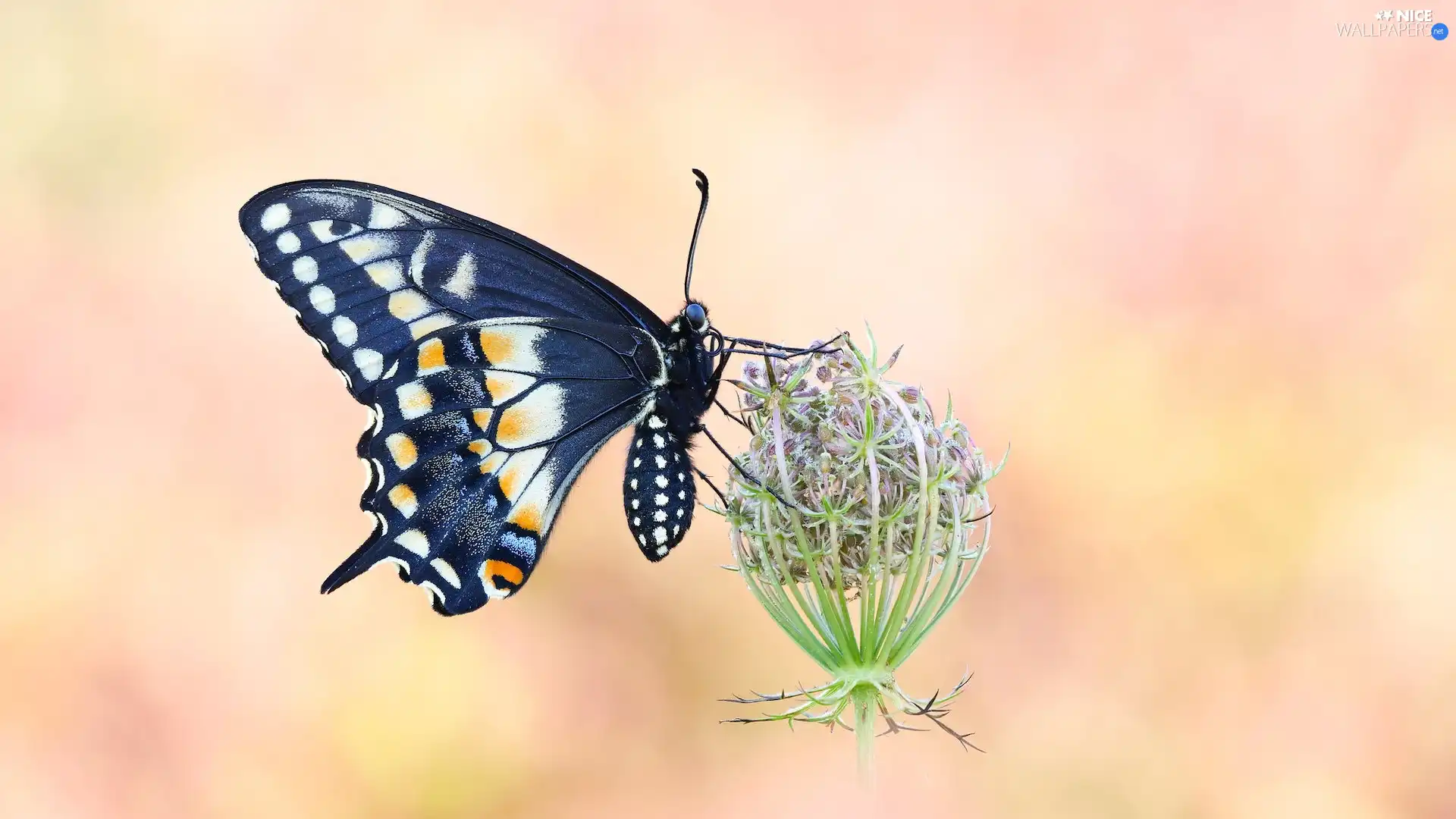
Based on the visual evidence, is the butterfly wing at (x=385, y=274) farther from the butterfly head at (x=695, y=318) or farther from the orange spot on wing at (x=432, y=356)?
the butterfly head at (x=695, y=318)

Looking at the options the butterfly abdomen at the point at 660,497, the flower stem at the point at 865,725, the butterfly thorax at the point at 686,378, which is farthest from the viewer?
the butterfly thorax at the point at 686,378

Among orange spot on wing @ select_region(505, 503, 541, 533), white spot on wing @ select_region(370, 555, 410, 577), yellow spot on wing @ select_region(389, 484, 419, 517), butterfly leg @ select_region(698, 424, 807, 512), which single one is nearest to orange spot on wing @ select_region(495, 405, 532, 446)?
orange spot on wing @ select_region(505, 503, 541, 533)

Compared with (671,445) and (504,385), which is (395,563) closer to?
(504,385)

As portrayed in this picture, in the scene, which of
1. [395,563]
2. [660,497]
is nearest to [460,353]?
[395,563]

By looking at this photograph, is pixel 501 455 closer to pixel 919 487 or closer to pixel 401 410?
pixel 401 410

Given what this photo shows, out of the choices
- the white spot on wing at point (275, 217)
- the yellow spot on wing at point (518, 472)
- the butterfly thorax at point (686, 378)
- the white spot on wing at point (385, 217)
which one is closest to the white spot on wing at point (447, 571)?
the yellow spot on wing at point (518, 472)

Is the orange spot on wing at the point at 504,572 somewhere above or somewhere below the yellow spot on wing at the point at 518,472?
below

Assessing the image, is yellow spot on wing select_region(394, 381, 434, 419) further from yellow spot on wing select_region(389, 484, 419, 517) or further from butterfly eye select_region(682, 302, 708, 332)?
butterfly eye select_region(682, 302, 708, 332)
